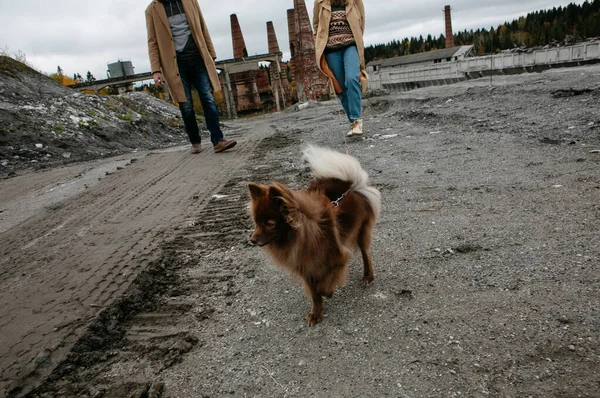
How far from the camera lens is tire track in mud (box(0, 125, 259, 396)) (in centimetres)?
217

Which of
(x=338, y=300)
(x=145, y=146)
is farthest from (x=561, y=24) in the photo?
(x=338, y=300)

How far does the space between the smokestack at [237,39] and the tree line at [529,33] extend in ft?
98.3

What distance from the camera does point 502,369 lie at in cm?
166

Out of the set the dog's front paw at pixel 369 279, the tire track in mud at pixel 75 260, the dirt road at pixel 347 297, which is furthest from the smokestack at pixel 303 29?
the dog's front paw at pixel 369 279

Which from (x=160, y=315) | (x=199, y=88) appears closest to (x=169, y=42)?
(x=199, y=88)

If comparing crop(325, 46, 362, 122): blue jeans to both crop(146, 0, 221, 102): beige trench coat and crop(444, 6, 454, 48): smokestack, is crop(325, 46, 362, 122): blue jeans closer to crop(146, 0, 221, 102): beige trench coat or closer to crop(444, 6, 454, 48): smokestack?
crop(146, 0, 221, 102): beige trench coat

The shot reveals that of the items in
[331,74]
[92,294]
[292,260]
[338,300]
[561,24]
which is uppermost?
[561,24]

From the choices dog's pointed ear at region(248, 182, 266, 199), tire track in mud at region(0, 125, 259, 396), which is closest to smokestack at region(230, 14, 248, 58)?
tire track in mud at region(0, 125, 259, 396)

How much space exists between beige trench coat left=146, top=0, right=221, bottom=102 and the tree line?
49.7 meters

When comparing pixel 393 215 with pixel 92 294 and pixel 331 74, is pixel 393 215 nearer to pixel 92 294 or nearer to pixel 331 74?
pixel 92 294

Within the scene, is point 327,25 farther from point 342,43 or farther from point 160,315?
point 160,315

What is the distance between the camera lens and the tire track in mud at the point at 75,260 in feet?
7.13

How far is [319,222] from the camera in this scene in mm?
2139

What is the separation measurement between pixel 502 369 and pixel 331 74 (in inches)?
211
